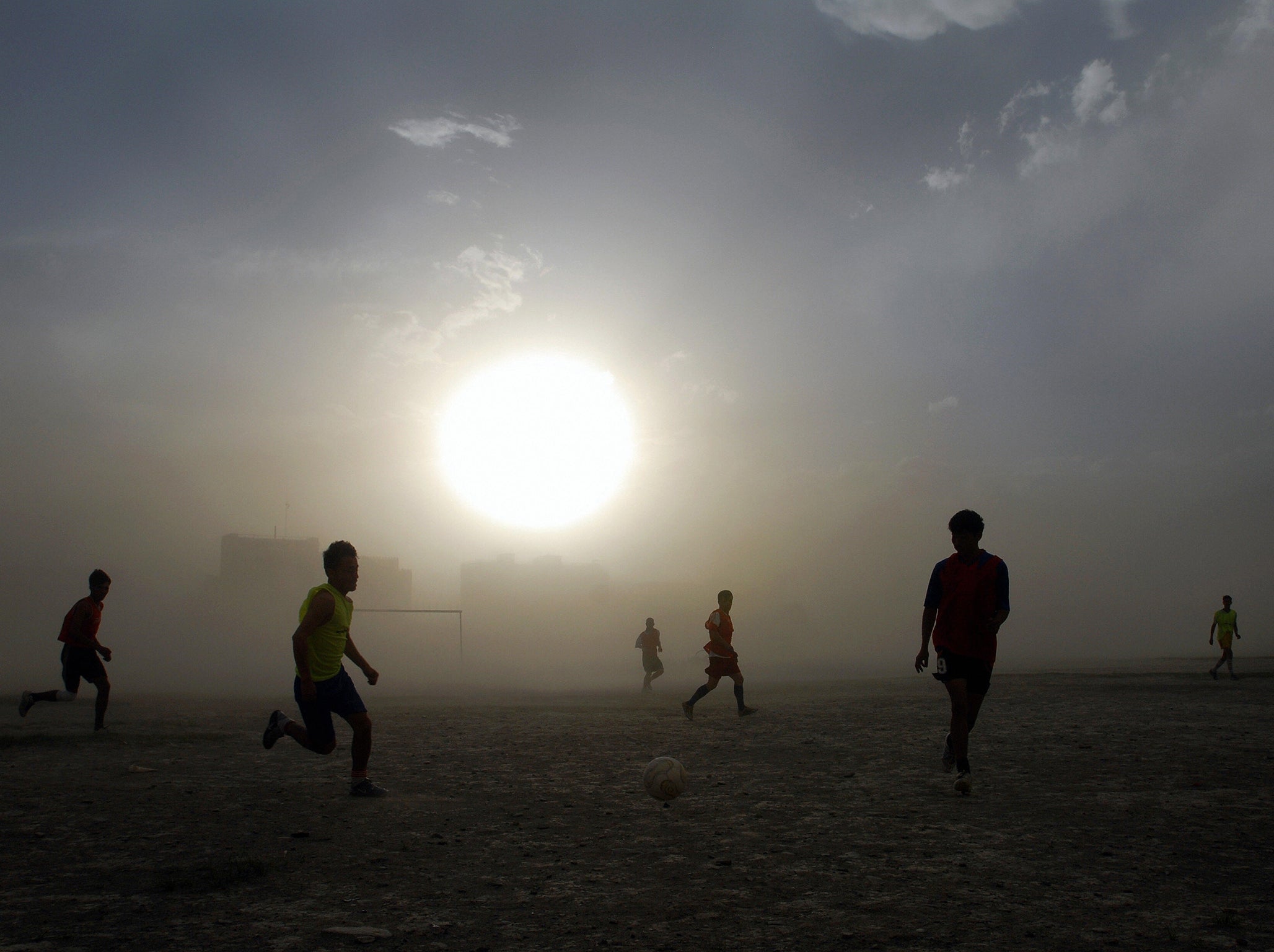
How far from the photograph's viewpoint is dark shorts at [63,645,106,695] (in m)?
10.7

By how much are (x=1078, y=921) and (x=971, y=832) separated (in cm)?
162

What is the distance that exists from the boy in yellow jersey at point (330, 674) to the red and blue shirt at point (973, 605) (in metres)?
4.70

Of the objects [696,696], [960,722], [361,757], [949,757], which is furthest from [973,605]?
[696,696]

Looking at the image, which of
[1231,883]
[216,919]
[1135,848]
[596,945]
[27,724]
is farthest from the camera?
[27,724]

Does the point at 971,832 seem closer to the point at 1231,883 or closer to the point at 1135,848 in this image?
the point at 1135,848

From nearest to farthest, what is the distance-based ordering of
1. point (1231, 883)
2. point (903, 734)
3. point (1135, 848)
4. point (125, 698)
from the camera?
point (1231, 883)
point (1135, 848)
point (903, 734)
point (125, 698)

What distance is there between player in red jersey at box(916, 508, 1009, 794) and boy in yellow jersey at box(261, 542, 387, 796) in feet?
15.1

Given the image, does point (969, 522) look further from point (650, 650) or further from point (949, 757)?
point (650, 650)

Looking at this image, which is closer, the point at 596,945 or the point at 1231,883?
the point at 596,945

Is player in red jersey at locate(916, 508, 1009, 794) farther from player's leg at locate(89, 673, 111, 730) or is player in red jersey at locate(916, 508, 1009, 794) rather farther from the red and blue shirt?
player's leg at locate(89, 673, 111, 730)

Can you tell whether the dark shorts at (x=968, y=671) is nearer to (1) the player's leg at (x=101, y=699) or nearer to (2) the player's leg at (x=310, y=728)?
(2) the player's leg at (x=310, y=728)

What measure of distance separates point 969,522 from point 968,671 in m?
1.21

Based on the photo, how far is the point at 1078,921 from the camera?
3604 millimetres

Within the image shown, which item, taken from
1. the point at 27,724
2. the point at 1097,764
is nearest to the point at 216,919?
the point at 1097,764
